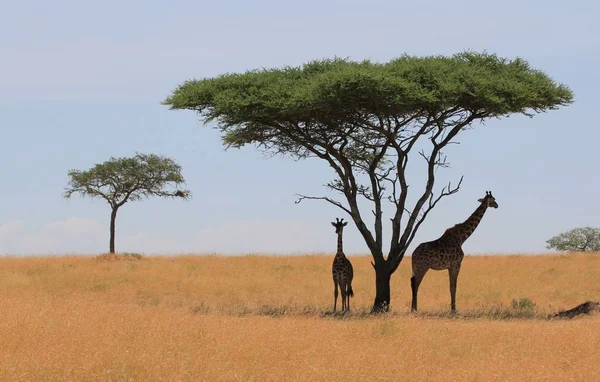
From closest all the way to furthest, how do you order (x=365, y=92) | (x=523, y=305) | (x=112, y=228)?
(x=365, y=92) < (x=523, y=305) < (x=112, y=228)

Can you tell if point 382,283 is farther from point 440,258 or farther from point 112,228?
point 112,228

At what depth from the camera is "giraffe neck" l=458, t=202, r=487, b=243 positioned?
2836cm

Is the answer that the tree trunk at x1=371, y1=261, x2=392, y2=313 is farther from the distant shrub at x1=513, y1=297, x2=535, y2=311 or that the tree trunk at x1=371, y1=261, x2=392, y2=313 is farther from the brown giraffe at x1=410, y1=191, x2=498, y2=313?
the distant shrub at x1=513, y1=297, x2=535, y2=311

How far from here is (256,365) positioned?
516 inches

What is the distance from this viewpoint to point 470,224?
2852 cm

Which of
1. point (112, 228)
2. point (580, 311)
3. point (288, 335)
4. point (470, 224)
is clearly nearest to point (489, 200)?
point (470, 224)

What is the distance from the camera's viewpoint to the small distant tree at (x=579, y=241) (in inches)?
2606

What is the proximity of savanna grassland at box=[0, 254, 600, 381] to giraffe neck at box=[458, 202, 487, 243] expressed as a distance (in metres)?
2.60

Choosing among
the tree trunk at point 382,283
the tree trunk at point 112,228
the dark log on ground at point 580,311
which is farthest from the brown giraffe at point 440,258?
the tree trunk at point 112,228

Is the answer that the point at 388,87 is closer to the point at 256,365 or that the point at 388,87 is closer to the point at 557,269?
the point at 256,365

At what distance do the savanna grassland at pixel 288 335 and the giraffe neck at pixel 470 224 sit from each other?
260cm

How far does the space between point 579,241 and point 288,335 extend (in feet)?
179

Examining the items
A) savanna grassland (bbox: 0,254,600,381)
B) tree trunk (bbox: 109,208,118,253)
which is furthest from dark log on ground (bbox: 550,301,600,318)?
tree trunk (bbox: 109,208,118,253)

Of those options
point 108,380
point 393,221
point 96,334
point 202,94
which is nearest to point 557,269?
point 393,221
